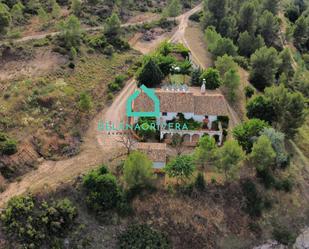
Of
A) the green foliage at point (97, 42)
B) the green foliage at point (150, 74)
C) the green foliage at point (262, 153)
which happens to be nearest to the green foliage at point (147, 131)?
the green foliage at point (150, 74)

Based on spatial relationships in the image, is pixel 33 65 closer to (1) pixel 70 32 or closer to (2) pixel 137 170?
(1) pixel 70 32

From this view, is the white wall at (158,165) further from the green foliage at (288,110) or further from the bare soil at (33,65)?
the bare soil at (33,65)

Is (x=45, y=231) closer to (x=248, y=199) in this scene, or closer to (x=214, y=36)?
(x=248, y=199)

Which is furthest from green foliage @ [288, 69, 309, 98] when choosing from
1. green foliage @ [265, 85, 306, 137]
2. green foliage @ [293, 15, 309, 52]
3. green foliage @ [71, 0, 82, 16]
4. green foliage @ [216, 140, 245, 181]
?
green foliage @ [71, 0, 82, 16]

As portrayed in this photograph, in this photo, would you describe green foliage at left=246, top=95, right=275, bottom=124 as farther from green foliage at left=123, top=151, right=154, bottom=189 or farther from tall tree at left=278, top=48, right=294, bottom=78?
tall tree at left=278, top=48, right=294, bottom=78

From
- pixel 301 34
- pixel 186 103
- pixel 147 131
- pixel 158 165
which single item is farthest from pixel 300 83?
pixel 158 165

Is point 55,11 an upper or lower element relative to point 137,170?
upper

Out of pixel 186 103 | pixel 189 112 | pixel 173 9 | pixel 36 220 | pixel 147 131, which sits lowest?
pixel 36 220

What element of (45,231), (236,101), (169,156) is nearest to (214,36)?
(236,101)
